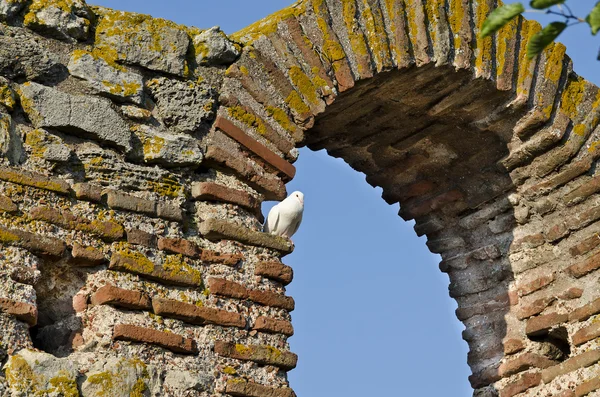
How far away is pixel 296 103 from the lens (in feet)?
14.4

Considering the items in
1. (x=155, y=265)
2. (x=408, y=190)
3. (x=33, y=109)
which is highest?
(x=408, y=190)

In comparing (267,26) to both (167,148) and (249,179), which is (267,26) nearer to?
(249,179)

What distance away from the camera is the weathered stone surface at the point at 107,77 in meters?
3.91

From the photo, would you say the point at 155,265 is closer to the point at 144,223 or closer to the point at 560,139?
the point at 144,223

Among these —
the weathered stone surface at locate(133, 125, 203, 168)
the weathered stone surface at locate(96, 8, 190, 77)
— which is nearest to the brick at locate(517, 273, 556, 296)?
the weathered stone surface at locate(133, 125, 203, 168)

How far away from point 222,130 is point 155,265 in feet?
2.48

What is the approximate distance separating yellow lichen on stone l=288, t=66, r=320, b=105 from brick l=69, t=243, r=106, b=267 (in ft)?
4.27

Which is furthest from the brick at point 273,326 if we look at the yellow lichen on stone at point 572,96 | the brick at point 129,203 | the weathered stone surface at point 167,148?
the yellow lichen on stone at point 572,96

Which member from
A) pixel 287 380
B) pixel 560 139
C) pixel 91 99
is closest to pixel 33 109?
pixel 91 99

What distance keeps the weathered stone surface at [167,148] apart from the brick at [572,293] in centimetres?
210

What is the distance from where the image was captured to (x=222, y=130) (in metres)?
4.15

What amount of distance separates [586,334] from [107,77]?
8.35 feet

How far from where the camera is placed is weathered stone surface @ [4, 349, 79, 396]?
3057 mm

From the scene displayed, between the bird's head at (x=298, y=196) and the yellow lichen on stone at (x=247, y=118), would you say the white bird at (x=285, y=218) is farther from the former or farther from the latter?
the yellow lichen on stone at (x=247, y=118)
